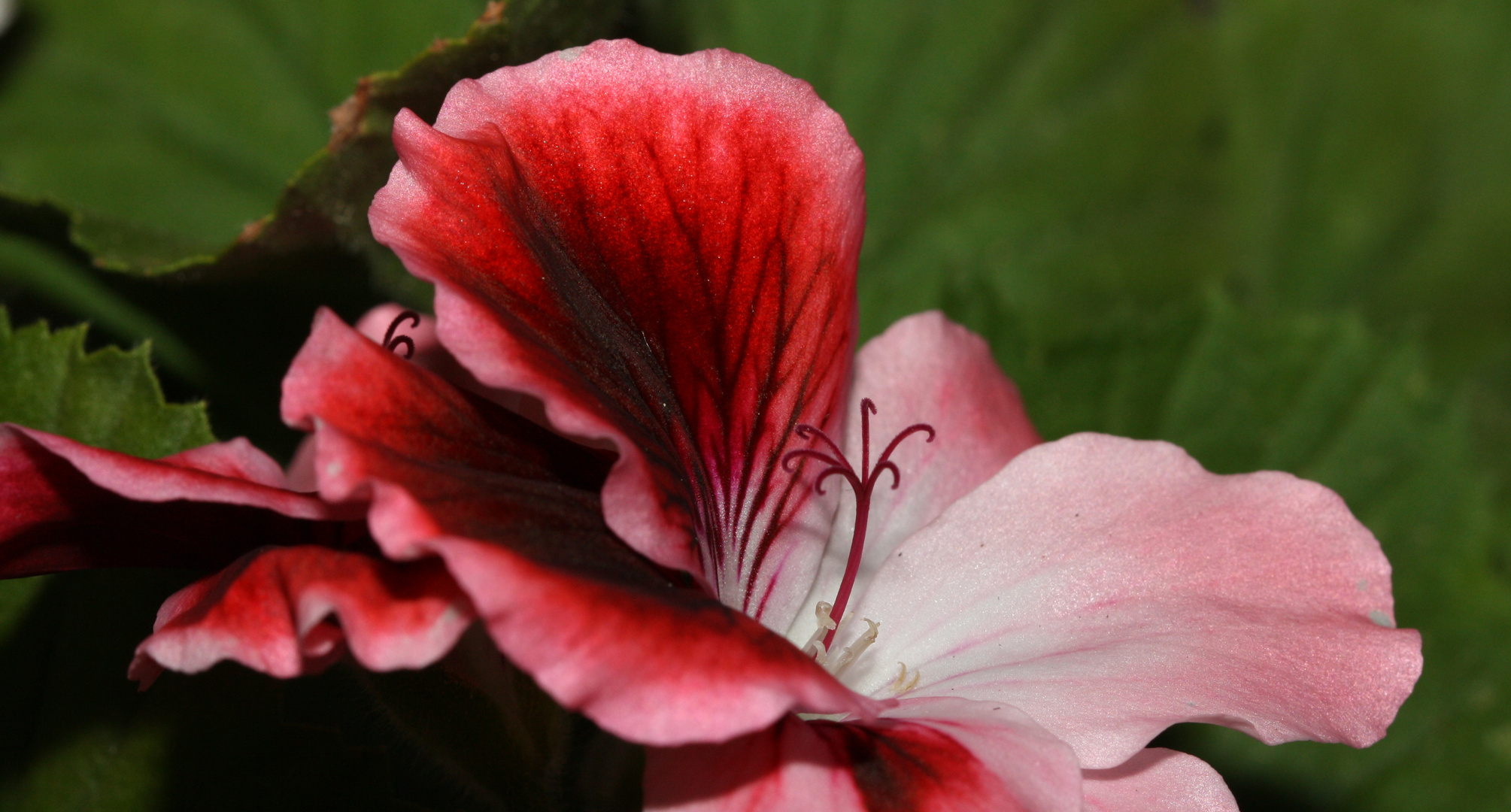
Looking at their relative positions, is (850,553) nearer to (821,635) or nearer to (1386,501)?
(821,635)

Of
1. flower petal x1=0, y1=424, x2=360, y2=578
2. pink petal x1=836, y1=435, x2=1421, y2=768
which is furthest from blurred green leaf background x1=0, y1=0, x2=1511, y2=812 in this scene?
pink petal x1=836, y1=435, x2=1421, y2=768

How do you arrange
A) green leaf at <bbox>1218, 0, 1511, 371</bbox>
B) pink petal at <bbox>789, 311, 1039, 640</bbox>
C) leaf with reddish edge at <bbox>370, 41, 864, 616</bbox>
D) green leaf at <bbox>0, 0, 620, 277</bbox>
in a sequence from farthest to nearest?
green leaf at <bbox>1218, 0, 1511, 371</bbox> → green leaf at <bbox>0, 0, 620, 277</bbox> → pink petal at <bbox>789, 311, 1039, 640</bbox> → leaf with reddish edge at <bbox>370, 41, 864, 616</bbox>

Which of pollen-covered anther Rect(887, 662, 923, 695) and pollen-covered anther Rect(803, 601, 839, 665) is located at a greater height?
pollen-covered anther Rect(803, 601, 839, 665)

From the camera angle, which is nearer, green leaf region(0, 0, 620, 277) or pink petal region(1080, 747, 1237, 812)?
pink petal region(1080, 747, 1237, 812)

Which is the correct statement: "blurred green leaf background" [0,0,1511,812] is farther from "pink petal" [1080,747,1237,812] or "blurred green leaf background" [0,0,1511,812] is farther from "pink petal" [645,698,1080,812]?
"pink petal" [1080,747,1237,812]

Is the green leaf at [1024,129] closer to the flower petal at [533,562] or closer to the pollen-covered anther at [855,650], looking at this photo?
the pollen-covered anther at [855,650]

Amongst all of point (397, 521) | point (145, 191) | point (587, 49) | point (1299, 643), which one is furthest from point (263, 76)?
point (1299, 643)

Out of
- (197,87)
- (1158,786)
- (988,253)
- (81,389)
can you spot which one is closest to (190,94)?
(197,87)
